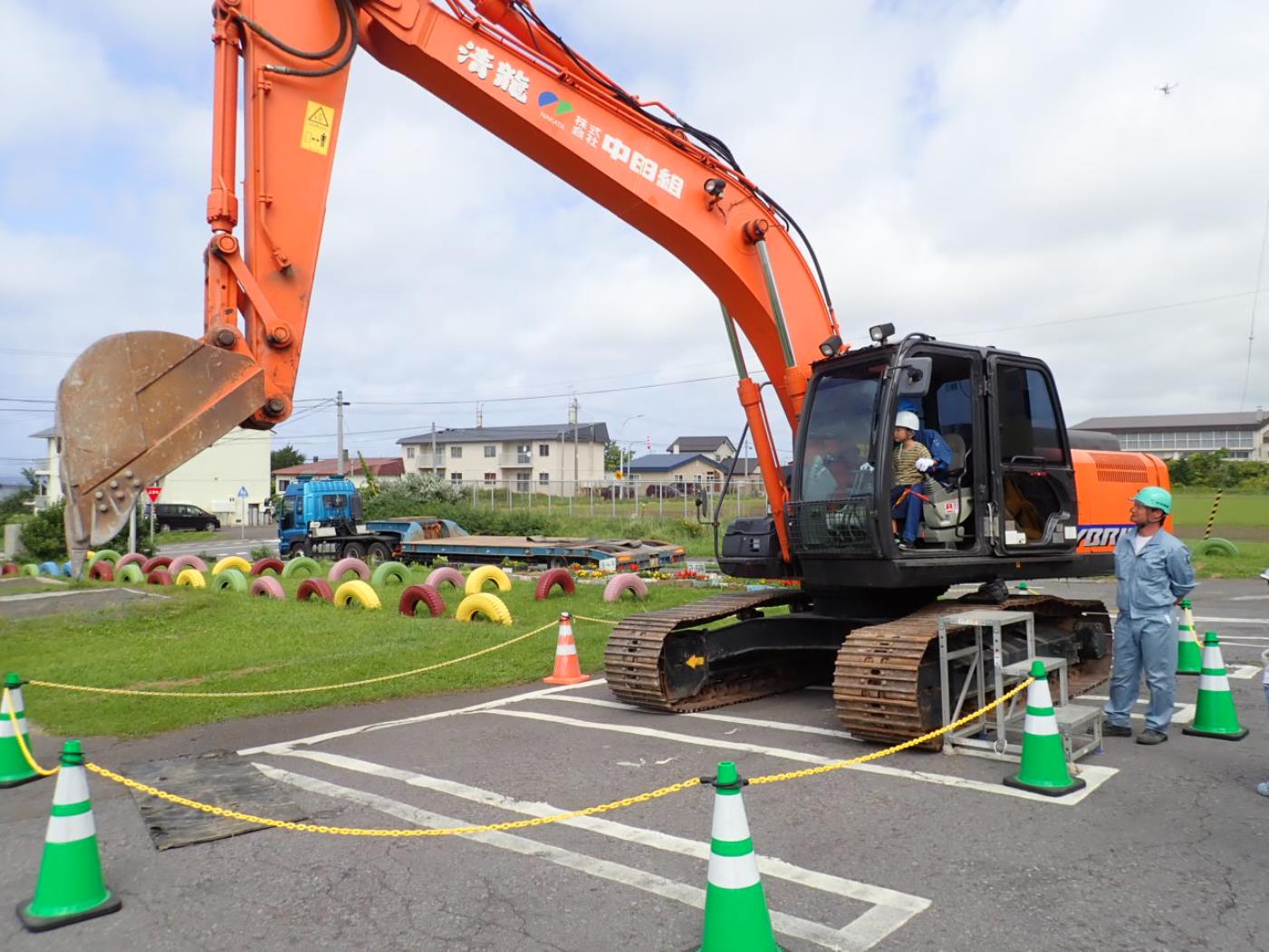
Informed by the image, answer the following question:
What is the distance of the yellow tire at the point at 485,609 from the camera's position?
484 inches

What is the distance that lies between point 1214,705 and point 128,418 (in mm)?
7404

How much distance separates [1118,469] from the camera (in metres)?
9.05

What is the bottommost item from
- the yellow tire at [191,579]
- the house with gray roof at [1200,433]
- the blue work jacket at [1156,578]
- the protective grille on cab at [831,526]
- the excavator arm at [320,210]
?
the yellow tire at [191,579]

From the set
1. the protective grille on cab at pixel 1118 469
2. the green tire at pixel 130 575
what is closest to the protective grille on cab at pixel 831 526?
the protective grille on cab at pixel 1118 469

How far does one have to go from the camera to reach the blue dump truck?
21781 millimetres

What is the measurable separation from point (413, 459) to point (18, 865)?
7846cm

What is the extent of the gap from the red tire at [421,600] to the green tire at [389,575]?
14.7 feet

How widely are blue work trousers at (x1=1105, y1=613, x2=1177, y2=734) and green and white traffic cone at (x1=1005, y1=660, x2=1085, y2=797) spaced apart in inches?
57.8

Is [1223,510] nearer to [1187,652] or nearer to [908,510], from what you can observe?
[1187,652]

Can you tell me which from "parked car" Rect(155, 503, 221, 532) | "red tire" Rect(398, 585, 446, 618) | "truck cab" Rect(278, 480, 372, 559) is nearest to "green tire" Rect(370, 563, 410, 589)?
"red tire" Rect(398, 585, 446, 618)

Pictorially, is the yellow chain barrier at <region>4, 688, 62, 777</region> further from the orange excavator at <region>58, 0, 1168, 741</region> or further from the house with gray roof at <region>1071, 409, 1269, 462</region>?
the house with gray roof at <region>1071, 409, 1269, 462</region>

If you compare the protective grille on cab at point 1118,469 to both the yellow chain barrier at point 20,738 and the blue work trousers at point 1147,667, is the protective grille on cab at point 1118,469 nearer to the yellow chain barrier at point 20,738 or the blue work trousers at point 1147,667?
the blue work trousers at point 1147,667

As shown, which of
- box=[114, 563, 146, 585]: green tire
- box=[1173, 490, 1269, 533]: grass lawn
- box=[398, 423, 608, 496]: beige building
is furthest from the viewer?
box=[398, 423, 608, 496]: beige building

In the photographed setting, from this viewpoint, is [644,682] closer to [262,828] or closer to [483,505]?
[262,828]
